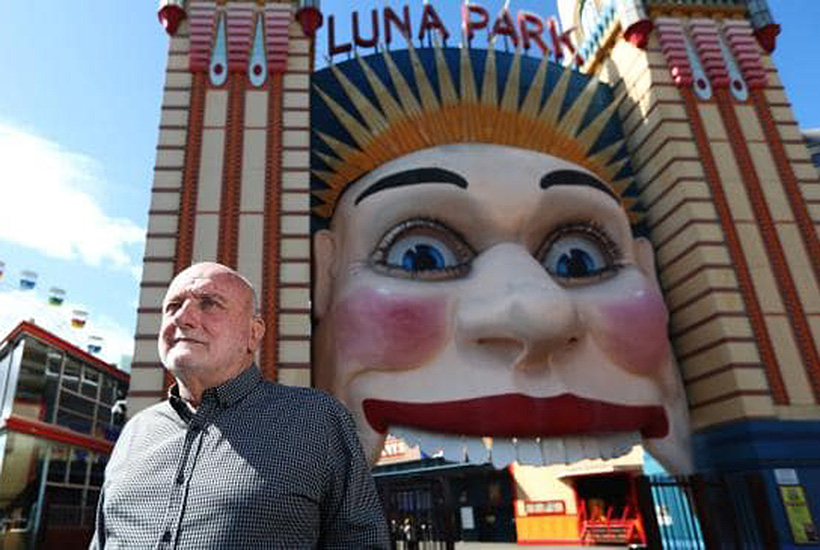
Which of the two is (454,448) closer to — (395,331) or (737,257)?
(395,331)

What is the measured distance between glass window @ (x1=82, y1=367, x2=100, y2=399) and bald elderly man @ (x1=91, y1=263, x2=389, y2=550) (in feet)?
27.9

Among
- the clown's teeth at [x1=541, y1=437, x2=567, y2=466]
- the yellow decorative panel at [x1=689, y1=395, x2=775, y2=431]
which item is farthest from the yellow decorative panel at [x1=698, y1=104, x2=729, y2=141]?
the clown's teeth at [x1=541, y1=437, x2=567, y2=466]

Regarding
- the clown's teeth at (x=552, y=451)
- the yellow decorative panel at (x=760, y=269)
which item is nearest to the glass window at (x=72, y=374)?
the clown's teeth at (x=552, y=451)

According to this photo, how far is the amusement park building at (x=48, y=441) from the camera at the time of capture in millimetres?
6809

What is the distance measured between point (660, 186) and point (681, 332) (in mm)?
1899

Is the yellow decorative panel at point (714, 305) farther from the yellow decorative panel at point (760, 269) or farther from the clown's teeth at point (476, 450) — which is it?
the clown's teeth at point (476, 450)

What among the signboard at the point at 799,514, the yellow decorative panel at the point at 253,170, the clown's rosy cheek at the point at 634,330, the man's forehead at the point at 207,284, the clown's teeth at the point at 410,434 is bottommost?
the signboard at the point at 799,514

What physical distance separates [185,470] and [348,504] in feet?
1.27

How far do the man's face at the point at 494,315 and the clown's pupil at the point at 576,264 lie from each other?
1 cm

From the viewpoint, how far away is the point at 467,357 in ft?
18.2

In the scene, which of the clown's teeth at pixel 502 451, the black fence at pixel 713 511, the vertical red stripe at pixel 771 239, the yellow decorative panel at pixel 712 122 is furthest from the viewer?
the yellow decorative panel at pixel 712 122

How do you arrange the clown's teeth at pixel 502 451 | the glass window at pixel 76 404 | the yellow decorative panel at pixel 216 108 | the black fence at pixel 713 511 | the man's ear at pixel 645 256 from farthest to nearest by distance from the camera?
1. the glass window at pixel 76 404
2. the man's ear at pixel 645 256
3. the yellow decorative panel at pixel 216 108
4. the clown's teeth at pixel 502 451
5. the black fence at pixel 713 511

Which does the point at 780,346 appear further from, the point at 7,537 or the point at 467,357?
the point at 7,537

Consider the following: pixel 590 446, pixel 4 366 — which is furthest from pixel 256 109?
pixel 590 446
